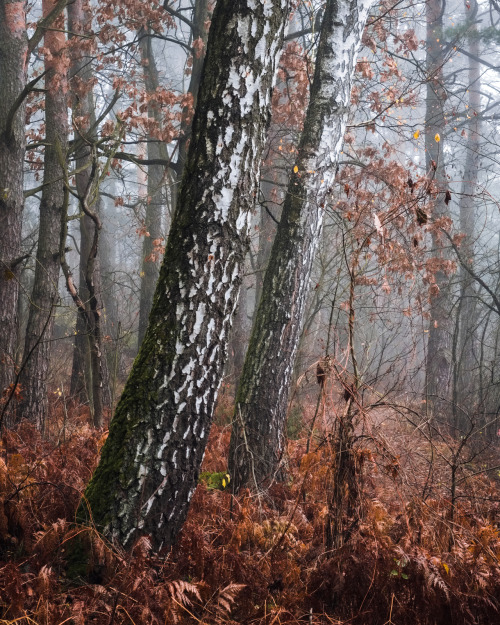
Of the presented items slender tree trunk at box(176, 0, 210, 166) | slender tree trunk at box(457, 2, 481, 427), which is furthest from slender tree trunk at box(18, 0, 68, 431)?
slender tree trunk at box(457, 2, 481, 427)

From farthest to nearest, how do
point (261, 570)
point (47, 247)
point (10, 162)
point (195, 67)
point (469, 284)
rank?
→ 1. point (469, 284)
2. point (195, 67)
3. point (47, 247)
4. point (10, 162)
5. point (261, 570)

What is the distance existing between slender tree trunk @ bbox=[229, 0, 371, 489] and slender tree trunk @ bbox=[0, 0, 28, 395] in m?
3.06

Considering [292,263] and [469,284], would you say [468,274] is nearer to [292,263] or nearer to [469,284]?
[469,284]

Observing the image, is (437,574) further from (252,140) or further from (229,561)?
(252,140)

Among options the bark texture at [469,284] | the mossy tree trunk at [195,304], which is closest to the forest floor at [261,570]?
the mossy tree trunk at [195,304]

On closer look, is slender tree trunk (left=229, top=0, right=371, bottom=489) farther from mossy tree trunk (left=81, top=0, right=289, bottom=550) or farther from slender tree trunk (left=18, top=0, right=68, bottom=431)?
slender tree trunk (left=18, top=0, right=68, bottom=431)

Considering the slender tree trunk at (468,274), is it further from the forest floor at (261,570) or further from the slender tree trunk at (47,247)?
the slender tree trunk at (47,247)

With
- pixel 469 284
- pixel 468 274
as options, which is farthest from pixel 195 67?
pixel 468 274

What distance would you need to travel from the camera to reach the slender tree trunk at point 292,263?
210 inches

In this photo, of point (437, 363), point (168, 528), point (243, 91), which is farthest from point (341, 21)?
point (437, 363)

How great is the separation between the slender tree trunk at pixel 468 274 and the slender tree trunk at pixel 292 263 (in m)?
3.49

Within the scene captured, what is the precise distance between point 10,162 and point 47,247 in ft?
4.50

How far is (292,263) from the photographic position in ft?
18.2

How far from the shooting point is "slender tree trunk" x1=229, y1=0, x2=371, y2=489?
17.5ft
